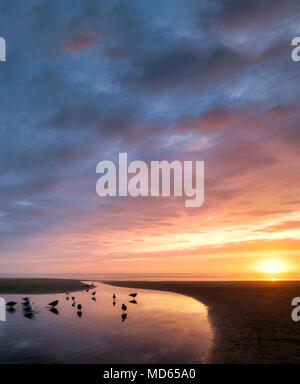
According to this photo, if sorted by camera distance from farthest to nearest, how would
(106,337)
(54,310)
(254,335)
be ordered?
1. (54,310)
2. (254,335)
3. (106,337)

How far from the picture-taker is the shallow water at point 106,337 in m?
16.3

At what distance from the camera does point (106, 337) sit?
20.6 m

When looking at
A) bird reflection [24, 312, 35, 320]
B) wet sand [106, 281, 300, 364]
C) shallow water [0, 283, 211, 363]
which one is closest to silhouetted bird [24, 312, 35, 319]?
bird reflection [24, 312, 35, 320]

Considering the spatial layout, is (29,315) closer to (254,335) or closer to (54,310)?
(54,310)

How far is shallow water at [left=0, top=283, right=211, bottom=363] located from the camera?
1630cm

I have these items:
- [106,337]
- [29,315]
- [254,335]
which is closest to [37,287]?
[29,315]

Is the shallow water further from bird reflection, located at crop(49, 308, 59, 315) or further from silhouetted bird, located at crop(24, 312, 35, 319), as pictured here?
bird reflection, located at crop(49, 308, 59, 315)

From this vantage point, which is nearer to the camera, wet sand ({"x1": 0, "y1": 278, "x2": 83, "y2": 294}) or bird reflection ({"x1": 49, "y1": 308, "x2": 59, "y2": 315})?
bird reflection ({"x1": 49, "y1": 308, "x2": 59, "y2": 315})

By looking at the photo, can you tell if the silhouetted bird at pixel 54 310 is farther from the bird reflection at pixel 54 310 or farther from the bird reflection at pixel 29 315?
the bird reflection at pixel 29 315

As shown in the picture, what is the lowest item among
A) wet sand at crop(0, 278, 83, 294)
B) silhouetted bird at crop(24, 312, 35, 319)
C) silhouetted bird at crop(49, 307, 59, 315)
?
wet sand at crop(0, 278, 83, 294)

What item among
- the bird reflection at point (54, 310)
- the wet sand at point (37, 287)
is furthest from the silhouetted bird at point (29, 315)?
the wet sand at point (37, 287)

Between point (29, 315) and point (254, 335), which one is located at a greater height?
point (254, 335)
